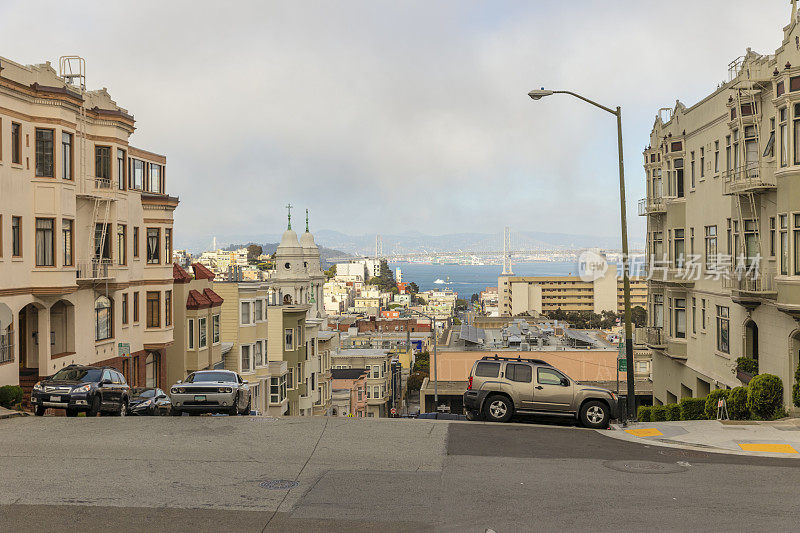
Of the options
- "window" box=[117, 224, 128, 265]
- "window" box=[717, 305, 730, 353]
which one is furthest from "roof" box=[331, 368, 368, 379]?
"window" box=[717, 305, 730, 353]

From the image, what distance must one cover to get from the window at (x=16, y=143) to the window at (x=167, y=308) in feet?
45.1

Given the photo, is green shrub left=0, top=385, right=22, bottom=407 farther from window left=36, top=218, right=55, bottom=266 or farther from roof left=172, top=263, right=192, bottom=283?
roof left=172, top=263, right=192, bottom=283

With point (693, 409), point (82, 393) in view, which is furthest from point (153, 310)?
point (693, 409)

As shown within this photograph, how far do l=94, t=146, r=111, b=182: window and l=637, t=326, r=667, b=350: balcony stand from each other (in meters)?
26.4

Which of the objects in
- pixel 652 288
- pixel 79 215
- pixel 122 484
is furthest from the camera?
pixel 652 288

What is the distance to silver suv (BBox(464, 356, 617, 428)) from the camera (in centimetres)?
→ 2100

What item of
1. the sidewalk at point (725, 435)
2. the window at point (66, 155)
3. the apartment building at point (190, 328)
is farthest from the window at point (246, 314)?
the sidewalk at point (725, 435)

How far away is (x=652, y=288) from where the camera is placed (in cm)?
4078

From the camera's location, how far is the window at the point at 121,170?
3488 centimetres

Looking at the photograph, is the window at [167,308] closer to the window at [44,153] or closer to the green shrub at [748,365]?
the window at [44,153]

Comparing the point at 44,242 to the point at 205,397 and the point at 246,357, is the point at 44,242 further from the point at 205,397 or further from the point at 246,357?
the point at 246,357

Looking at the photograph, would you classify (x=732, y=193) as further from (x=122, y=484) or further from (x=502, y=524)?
(x=122, y=484)

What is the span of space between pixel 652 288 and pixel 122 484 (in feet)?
108

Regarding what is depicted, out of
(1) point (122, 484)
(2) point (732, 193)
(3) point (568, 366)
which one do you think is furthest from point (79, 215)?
(3) point (568, 366)
